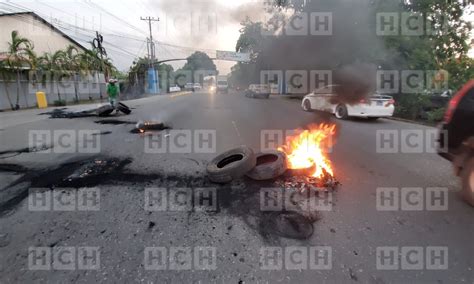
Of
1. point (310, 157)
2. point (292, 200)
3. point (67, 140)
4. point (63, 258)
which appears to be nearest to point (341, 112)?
point (310, 157)

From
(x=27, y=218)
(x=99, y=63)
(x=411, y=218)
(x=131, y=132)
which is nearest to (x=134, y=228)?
(x=27, y=218)

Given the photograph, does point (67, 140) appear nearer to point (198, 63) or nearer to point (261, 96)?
point (261, 96)

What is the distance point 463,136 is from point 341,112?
24.1 ft

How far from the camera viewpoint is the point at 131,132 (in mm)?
8102

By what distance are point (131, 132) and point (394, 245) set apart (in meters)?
7.50

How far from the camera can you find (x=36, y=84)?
1748cm

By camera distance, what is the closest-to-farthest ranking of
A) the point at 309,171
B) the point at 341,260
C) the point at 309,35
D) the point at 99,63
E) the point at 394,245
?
the point at 341,260 → the point at 394,245 → the point at 309,171 → the point at 309,35 → the point at 99,63

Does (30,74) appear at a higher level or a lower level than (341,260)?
higher

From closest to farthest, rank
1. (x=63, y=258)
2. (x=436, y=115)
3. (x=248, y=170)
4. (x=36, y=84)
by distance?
1. (x=63, y=258)
2. (x=248, y=170)
3. (x=436, y=115)
4. (x=36, y=84)

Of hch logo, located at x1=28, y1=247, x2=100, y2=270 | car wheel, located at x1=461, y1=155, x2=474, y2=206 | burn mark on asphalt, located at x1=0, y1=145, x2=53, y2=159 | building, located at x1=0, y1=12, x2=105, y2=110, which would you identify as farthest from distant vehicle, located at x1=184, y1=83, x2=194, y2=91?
hch logo, located at x1=28, y1=247, x2=100, y2=270

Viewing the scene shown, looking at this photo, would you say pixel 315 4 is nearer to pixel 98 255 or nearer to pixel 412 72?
pixel 412 72

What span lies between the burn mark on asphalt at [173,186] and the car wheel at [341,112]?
25.5 ft

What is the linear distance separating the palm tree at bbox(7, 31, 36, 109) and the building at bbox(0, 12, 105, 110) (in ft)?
1.38

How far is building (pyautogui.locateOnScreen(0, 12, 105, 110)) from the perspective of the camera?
15.8m
